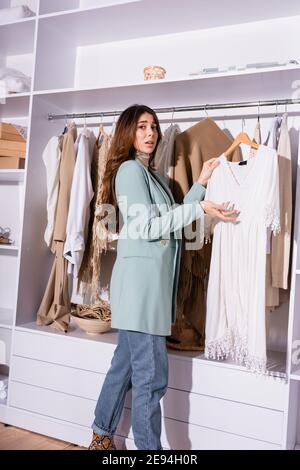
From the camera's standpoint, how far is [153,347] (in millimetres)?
1754

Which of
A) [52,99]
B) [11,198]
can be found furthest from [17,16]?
[11,198]

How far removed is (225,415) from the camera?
6.41 feet

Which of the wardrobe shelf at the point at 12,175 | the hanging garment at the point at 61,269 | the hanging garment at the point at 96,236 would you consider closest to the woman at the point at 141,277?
the hanging garment at the point at 96,236

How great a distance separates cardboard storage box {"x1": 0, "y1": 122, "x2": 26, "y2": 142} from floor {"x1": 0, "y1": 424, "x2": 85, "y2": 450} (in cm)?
152

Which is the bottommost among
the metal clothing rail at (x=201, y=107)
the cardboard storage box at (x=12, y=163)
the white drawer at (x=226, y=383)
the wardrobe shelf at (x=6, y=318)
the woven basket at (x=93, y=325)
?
the white drawer at (x=226, y=383)

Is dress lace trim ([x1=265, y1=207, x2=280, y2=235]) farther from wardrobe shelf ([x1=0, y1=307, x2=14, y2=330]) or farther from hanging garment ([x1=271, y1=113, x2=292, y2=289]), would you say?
wardrobe shelf ([x1=0, y1=307, x2=14, y2=330])

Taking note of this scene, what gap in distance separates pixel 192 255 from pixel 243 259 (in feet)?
1.11

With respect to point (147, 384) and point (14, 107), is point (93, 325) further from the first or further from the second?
point (14, 107)

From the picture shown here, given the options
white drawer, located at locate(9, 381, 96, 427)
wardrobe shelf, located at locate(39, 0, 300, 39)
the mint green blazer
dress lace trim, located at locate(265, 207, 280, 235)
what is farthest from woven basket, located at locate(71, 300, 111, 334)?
wardrobe shelf, located at locate(39, 0, 300, 39)

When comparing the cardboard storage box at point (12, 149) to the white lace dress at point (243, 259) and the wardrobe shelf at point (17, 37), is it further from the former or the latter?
the white lace dress at point (243, 259)

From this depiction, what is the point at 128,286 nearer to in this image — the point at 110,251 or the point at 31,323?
the point at 110,251

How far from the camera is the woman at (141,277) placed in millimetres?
1742

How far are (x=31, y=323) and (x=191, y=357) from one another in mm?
917

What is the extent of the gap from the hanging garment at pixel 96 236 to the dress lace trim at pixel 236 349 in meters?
0.74
